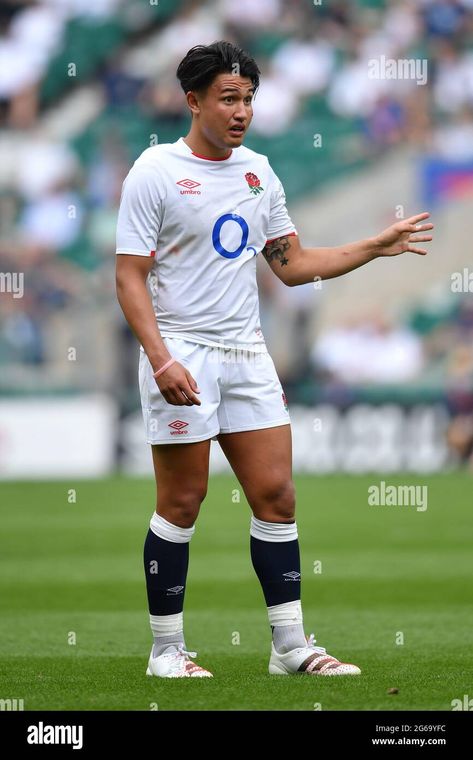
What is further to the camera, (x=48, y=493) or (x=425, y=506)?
(x=48, y=493)

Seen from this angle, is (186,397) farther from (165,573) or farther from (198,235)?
(165,573)

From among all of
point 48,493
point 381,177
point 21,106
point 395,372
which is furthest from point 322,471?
point 21,106

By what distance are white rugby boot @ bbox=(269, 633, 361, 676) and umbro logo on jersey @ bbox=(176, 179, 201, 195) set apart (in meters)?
1.77

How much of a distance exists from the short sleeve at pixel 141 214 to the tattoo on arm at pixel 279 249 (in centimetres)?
59

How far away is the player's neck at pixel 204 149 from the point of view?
527 centimetres

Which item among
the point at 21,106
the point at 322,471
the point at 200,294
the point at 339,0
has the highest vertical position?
the point at 339,0

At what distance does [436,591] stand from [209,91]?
4219mm

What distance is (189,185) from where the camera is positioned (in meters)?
5.19

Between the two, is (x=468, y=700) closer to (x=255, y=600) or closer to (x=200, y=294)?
(x=200, y=294)

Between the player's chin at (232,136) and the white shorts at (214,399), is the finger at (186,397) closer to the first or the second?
the white shorts at (214,399)

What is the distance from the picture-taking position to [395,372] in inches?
768

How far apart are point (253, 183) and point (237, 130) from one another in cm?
25

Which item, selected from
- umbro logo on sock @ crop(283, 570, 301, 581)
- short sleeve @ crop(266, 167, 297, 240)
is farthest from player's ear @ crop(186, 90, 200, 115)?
umbro logo on sock @ crop(283, 570, 301, 581)

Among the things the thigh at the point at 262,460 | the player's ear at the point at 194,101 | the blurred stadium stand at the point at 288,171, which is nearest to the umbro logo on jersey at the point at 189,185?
the player's ear at the point at 194,101
